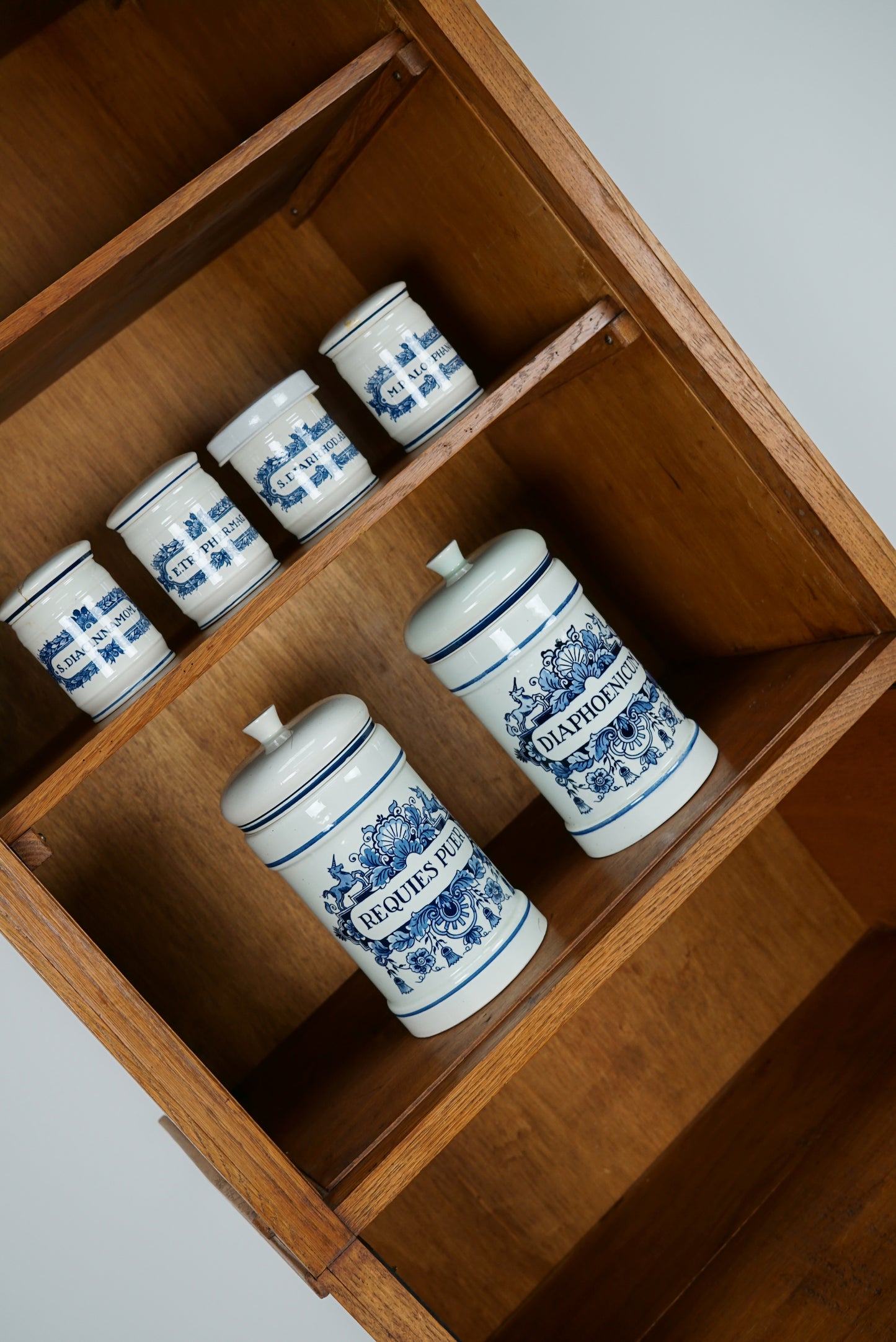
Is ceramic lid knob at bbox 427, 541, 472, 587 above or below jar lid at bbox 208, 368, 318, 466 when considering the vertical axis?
below

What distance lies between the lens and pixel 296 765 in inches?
28.3

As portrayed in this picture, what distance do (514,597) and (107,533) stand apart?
1.23ft

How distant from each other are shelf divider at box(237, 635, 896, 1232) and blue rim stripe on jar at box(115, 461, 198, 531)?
0.45 metres

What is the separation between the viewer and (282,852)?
73cm

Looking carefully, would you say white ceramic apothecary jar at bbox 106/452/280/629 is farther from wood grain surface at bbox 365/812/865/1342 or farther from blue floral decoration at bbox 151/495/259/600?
wood grain surface at bbox 365/812/865/1342

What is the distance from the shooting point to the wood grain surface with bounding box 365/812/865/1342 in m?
0.96

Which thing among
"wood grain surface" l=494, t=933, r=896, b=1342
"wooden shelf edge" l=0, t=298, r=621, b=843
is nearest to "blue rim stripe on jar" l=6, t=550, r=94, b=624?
"wooden shelf edge" l=0, t=298, r=621, b=843

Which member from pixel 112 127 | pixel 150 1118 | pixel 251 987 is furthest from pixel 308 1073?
pixel 112 127

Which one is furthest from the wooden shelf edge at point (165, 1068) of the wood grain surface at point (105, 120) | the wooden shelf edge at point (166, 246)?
the wood grain surface at point (105, 120)

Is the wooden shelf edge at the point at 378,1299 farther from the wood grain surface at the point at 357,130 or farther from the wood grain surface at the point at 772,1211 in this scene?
the wood grain surface at the point at 357,130

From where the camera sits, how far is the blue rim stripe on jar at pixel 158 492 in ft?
2.35

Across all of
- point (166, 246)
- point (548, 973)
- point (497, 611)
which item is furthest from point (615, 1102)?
point (166, 246)

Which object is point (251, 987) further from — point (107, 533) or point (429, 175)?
point (429, 175)

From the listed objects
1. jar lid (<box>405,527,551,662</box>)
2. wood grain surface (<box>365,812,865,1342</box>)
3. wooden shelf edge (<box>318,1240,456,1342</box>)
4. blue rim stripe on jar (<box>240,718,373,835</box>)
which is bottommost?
wood grain surface (<box>365,812,865,1342</box>)
